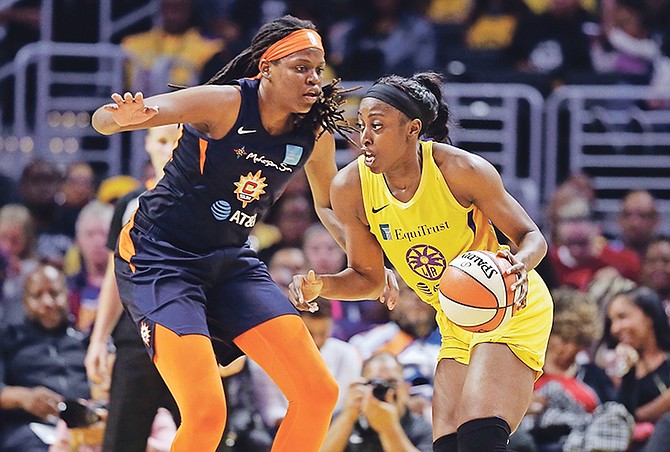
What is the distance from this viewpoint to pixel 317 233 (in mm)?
8320

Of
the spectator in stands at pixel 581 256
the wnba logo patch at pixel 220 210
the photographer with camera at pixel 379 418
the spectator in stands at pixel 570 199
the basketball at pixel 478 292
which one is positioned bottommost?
the photographer with camera at pixel 379 418

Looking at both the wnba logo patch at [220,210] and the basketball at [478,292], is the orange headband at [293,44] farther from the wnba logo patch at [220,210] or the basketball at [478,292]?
the basketball at [478,292]

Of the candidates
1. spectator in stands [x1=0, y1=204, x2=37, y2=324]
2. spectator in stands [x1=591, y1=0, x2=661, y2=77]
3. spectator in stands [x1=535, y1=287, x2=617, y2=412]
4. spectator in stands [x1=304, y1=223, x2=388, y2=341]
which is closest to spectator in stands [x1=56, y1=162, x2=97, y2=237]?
spectator in stands [x1=0, y1=204, x2=37, y2=324]

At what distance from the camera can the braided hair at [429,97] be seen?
185 inches

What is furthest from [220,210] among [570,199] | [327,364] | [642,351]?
[570,199]

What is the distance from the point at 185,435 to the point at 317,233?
151 inches

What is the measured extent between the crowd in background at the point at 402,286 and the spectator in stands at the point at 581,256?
12mm

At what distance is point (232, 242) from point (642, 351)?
3038mm

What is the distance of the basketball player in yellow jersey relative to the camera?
14.8ft

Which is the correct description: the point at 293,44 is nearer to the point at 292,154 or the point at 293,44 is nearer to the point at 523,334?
the point at 292,154

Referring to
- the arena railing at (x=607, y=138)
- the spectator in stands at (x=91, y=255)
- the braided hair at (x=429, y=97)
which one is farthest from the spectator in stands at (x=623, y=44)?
the braided hair at (x=429, y=97)

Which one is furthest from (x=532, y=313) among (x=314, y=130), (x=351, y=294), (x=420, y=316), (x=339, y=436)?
(x=420, y=316)

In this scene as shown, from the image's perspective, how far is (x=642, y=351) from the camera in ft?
22.9

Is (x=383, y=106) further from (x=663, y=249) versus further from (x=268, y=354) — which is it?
(x=663, y=249)
